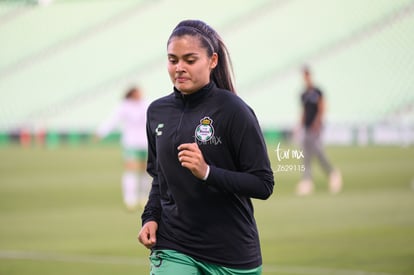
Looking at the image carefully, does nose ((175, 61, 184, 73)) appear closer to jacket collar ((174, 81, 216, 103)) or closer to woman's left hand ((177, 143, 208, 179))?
jacket collar ((174, 81, 216, 103))

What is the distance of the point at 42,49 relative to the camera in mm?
32375

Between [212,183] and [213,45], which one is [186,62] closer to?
[213,45]

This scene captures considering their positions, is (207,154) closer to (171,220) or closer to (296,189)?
(171,220)

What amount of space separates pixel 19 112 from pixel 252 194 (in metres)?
30.2

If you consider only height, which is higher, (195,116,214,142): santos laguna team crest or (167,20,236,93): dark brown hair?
(167,20,236,93): dark brown hair

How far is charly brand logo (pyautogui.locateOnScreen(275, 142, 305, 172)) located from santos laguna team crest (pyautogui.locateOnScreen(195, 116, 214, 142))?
547mm

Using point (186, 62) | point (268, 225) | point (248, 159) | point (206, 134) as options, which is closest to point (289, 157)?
point (248, 159)

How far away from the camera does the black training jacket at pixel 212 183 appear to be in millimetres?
4355

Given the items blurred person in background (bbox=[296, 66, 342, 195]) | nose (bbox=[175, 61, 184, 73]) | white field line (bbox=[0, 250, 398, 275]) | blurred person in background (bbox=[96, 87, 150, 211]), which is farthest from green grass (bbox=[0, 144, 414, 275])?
nose (bbox=[175, 61, 184, 73])

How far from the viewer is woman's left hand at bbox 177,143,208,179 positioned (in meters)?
4.17

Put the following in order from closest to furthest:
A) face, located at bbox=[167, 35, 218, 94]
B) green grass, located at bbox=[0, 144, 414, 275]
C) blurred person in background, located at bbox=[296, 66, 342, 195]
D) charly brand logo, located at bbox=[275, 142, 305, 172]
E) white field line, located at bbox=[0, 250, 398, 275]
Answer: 1. face, located at bbox=[167, 35, 218, 94]
2. charly brand logo, located at bbox=[275, 142, 305, 172]
3. white field line, located at bbox=[0, 250, 398, 275]
4. green grass, located at bbox=[0, 144, 414, 275]
5. blurred person in background, located at bbox=[296, 66, 342, 195]

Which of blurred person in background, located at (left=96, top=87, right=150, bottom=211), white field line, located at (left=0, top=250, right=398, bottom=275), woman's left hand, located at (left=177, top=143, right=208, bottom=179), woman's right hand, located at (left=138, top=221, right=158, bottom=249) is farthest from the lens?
blurred person in background, located at (left=96, top=87, right=150, bottom=211)

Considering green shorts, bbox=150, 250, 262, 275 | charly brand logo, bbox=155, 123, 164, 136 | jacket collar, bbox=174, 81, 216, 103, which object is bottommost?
green shorts, bbox=150, 250, 262, 275

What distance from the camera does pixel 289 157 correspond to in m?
4.81
